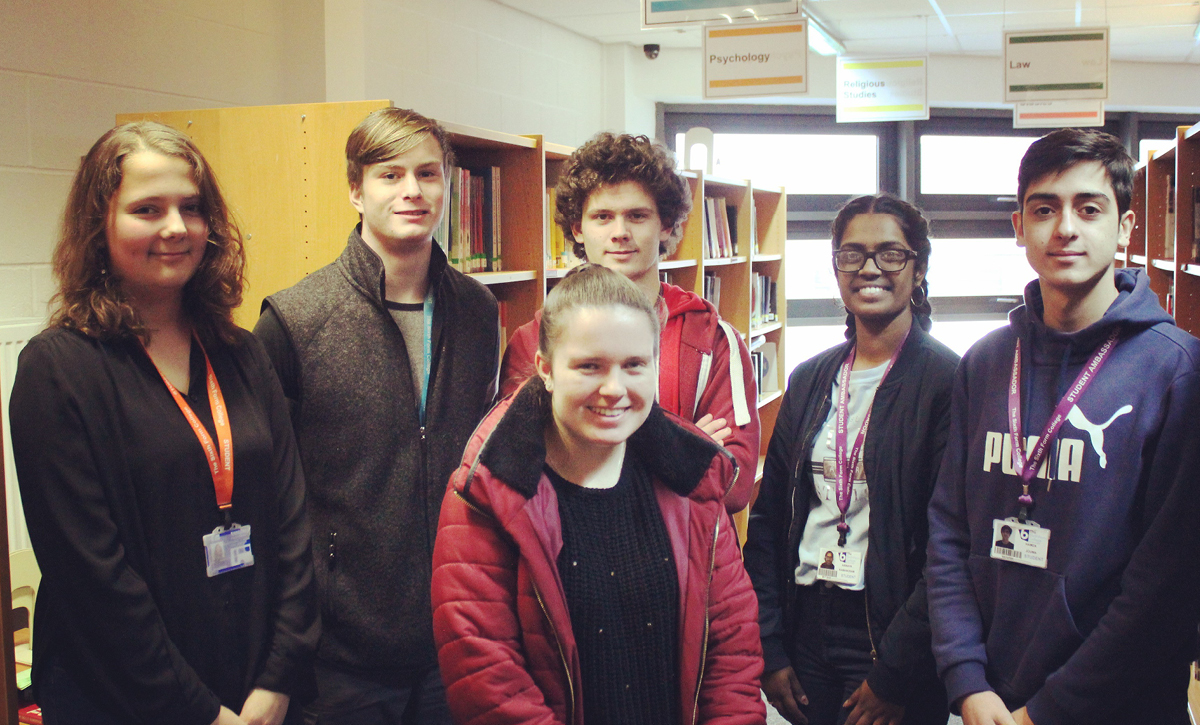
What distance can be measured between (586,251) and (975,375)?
0.84 metres

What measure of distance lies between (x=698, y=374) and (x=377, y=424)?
658 mm

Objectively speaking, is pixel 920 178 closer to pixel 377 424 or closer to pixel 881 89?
pixel 881 89

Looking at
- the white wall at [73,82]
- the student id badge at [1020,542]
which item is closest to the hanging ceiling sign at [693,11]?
the white wall at [73,82]

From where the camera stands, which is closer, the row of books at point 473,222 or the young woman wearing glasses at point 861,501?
the young woman wearing glasses at point 861,501

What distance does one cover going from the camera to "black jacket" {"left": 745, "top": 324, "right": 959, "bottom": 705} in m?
1.74

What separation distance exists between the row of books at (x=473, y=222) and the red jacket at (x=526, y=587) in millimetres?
1127

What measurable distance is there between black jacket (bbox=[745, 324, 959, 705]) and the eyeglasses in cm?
15

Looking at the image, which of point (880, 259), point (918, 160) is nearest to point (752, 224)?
point (918, 160)

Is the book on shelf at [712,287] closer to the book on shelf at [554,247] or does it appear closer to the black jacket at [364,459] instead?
the book on shelf at [554,247]

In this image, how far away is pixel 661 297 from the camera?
1.95 meters

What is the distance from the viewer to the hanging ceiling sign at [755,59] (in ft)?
14.8

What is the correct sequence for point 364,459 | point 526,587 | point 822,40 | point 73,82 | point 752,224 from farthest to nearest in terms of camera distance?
1. point 822,40
2. point 752,224
3. point 73,82
4. point 364,459
5. point 526,587

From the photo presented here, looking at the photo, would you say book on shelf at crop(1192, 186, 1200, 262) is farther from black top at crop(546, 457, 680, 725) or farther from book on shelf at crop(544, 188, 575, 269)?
black top at crop(546, 457, 680, 725)

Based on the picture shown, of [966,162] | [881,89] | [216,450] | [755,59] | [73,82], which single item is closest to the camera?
[216,450]
